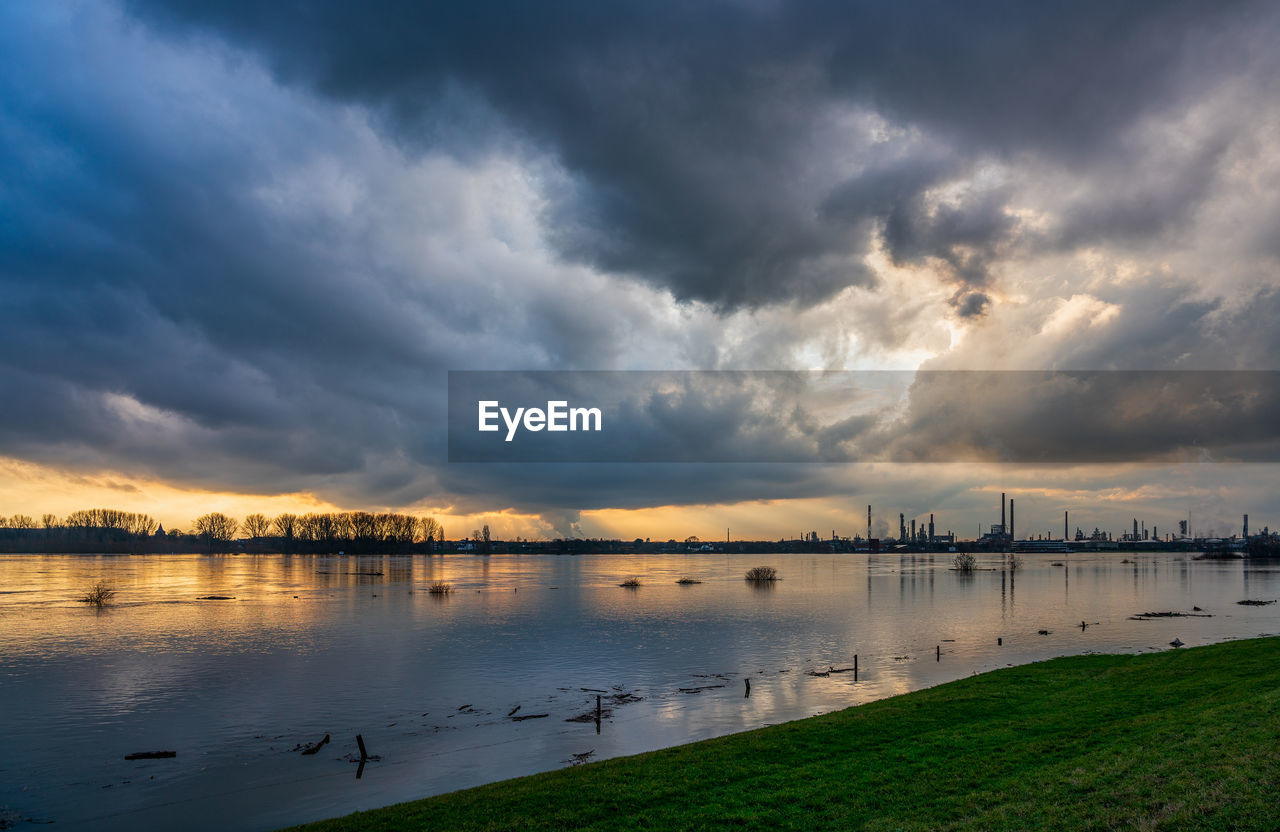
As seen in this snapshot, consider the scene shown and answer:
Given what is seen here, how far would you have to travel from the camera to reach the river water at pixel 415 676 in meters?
30.9

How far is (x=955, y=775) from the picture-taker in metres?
20.8

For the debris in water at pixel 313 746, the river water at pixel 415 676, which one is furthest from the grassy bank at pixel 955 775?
the debris in water at pixel 313 746

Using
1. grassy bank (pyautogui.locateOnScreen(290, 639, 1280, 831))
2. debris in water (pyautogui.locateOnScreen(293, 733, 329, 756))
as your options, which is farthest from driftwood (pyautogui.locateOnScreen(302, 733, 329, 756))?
grassy bank (pyautogui.locateOnScreen(290, 639, 1280, 831))

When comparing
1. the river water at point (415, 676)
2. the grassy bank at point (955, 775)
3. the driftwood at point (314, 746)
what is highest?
the grassy bank at point (955, 775)

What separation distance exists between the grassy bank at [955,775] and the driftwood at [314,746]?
13.4 m

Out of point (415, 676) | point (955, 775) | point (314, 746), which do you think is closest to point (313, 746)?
point (314, 746)

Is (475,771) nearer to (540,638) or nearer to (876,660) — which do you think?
(876,660)

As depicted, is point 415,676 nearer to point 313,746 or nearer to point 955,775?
point 313,746

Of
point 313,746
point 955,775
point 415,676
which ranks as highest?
point 955,775

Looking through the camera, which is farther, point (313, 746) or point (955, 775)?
A: point (313, 746)

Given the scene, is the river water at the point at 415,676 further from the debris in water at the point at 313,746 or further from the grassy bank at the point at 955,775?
the grassy bank at the point at 955,775

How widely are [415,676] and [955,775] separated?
4189cm

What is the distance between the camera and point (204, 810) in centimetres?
2786

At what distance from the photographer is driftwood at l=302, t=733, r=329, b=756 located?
34.4 meters
